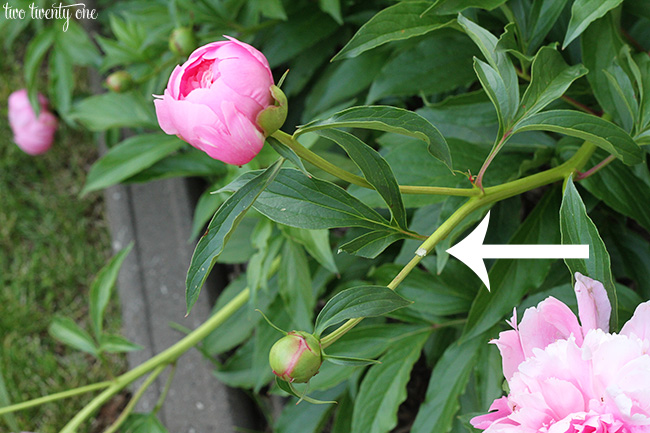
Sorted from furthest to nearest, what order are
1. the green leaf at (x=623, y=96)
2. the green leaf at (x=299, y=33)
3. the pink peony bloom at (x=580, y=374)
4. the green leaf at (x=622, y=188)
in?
the green leaf at (x=299, y=33)
the green leaf at (x=622, y=188)
the green leaf at (x=623, y=96)
the pink peony bloom at (x=580, y=374)

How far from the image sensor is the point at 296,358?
1.40 ft

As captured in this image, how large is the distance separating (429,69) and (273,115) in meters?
0.51

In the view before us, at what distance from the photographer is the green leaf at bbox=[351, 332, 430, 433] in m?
0.77

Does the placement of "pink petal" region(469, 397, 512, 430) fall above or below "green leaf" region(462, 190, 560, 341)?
above

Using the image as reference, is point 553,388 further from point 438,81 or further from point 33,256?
point 33,256

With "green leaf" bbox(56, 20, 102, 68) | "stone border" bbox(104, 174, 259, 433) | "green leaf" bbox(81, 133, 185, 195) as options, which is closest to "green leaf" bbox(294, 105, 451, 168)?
→ "green leaf" bbox(81, 133, 185, 195)

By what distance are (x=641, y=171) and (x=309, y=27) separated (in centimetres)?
67

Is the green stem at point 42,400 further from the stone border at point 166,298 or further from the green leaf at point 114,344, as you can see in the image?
the stone border at point 166,298

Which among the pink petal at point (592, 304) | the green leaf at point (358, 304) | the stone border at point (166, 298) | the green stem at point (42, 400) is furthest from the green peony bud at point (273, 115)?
the stone border at point (166, 298)

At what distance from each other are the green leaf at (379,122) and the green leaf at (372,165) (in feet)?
0.06

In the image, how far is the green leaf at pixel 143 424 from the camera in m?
0.91

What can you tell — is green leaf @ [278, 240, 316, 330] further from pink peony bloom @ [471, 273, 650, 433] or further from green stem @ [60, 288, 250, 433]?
pink peony bloom @ [471, 273, 650, 433]

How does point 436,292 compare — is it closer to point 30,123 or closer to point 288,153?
point 288,153

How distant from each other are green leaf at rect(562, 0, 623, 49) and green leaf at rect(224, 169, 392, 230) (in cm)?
25
